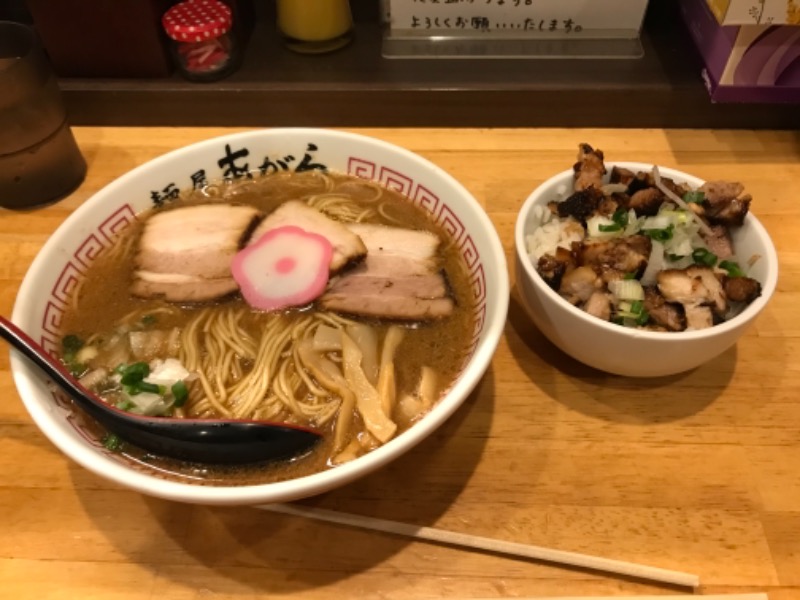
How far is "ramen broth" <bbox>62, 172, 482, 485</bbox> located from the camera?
101 centimetres

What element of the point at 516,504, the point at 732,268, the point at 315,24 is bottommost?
the point at 516,504

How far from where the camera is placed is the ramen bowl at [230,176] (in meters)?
0.88

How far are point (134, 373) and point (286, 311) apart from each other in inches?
11.0

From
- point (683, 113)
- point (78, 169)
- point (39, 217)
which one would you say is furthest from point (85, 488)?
point (683, 113)

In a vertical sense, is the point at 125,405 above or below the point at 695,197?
below

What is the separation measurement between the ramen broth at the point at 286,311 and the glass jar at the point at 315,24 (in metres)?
0.53

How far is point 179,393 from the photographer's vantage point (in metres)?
1.08

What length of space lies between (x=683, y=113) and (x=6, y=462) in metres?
1.70

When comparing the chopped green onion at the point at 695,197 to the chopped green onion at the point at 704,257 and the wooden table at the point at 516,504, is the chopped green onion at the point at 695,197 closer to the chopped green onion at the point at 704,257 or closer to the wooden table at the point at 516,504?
the chopped green onion at the point at 704,257

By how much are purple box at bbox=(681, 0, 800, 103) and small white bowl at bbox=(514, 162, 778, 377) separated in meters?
0.54

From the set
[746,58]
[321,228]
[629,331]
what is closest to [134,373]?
[321,228]

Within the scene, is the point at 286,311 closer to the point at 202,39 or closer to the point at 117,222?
the point at 117,222

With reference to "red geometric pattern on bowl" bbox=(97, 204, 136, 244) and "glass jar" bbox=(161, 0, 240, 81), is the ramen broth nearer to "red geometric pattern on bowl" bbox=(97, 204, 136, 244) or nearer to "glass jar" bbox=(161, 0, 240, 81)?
"red geometric pattern on bowl" bbox=(97, 204, 136, 244)

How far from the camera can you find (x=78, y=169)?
170 cm
